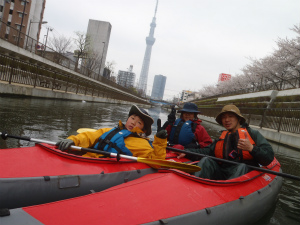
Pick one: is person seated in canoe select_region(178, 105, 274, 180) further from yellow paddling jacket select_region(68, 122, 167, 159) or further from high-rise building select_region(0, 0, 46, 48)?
high-rise building select_region(0, 0, 46, 48)

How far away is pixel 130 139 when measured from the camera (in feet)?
11.4

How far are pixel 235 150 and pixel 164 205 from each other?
1.95 m

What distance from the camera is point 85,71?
1462 inches

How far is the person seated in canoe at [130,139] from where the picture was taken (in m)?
3.30

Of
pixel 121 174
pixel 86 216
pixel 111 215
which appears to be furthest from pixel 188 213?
pixel 121 174

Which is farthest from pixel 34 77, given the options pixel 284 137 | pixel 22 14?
pixel 22 14

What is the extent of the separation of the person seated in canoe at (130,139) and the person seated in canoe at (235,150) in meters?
0.68

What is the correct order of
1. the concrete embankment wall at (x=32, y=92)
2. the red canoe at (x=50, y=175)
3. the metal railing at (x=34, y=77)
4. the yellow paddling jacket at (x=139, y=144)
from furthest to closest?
the metal railing at (x=34, y=77)
the concrete embankment wall at (x=32, y=92)
the yellow paddling jacket at (x=139, y=144)
the red canoe at (x=50, y=175)

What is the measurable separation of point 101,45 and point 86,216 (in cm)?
7452

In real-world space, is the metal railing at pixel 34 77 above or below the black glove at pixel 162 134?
above

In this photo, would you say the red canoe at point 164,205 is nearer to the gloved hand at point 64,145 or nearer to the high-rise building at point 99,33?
the gloved hand at point 64,145

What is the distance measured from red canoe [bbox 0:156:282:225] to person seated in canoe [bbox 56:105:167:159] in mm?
628

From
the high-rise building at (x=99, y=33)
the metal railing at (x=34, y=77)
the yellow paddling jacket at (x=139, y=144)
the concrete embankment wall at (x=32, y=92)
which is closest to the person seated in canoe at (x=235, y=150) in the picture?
the yellow paddling jacket at (x=139, y=144)

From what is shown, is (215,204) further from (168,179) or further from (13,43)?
(13,43)
